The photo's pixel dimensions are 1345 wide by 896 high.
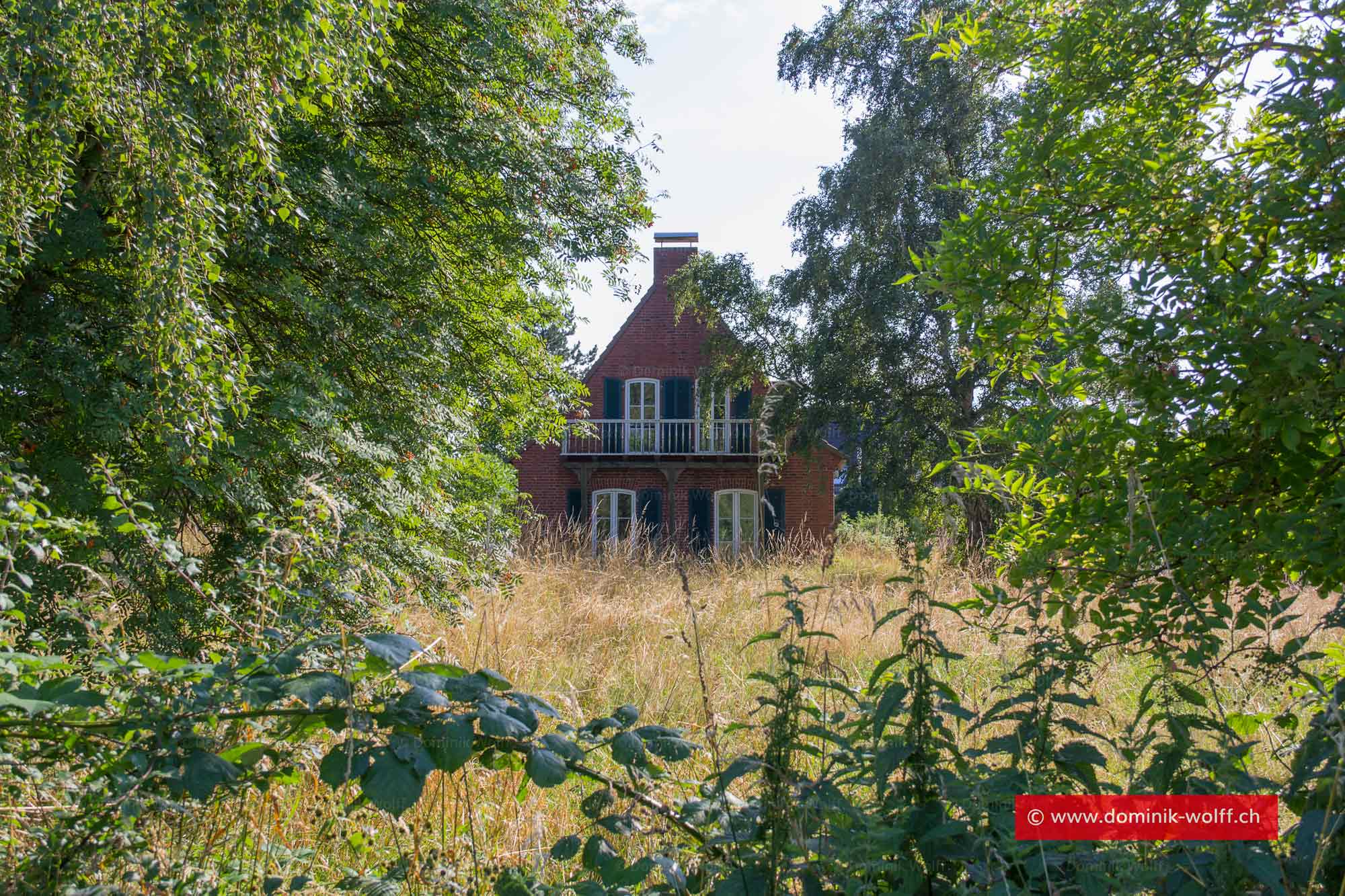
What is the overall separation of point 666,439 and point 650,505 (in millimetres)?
1858

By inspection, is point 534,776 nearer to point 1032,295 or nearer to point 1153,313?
point 1153,313

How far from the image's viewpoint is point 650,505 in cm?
2334

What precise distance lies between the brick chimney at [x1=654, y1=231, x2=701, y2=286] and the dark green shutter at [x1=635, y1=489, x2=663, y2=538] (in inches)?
227

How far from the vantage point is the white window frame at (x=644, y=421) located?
76.7ft

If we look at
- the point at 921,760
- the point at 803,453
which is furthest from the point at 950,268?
the point at 803,453

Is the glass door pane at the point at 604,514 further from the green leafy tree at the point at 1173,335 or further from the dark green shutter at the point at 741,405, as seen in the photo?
the green leafy tree at the point at 1173,335

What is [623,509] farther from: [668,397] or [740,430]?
[740,430]

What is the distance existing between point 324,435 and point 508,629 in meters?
2.18

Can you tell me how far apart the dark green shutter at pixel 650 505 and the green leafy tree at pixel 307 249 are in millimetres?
14226

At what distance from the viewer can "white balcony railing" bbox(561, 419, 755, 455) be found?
901 inches

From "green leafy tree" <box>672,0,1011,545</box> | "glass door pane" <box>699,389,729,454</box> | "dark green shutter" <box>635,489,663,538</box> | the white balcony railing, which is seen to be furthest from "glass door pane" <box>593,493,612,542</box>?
"green leafy tree" <box>672,0,1011,545</box>

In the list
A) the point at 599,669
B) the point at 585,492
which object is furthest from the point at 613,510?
the point at 599,669

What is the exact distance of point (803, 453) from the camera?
19.8 m

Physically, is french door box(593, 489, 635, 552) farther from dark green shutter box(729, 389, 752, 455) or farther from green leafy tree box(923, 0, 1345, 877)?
green leafy tree box(923, 0, 1345, 877)
